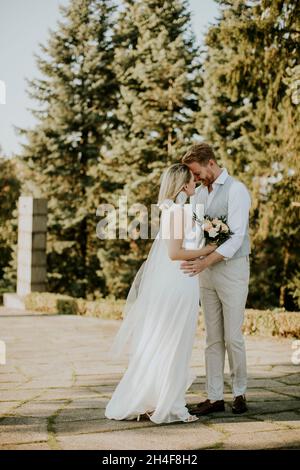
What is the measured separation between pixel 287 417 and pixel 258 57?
27.6ft

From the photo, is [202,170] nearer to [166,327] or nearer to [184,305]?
[184,305]

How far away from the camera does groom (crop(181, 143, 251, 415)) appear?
15.6ft

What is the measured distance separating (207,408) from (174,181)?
1844mm

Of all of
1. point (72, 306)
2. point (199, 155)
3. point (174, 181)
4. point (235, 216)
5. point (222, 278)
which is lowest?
point (72, 306)

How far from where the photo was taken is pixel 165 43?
20.3 meters

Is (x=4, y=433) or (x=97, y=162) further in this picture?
(x=97, y=162)

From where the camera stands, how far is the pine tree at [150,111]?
20.2m

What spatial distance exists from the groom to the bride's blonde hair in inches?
7.1

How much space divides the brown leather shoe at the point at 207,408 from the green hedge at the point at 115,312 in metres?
4.32

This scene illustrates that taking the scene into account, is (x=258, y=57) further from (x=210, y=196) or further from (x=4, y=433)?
(x=4, y=433)

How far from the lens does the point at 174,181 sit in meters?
4.66

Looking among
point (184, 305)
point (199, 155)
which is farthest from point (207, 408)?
point (199, 155)

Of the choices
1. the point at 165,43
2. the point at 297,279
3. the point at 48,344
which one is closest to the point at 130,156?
the point at 165,43

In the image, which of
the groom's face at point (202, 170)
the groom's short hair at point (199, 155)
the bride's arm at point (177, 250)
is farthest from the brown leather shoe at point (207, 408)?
the groom's short hair at point (199, 155)
